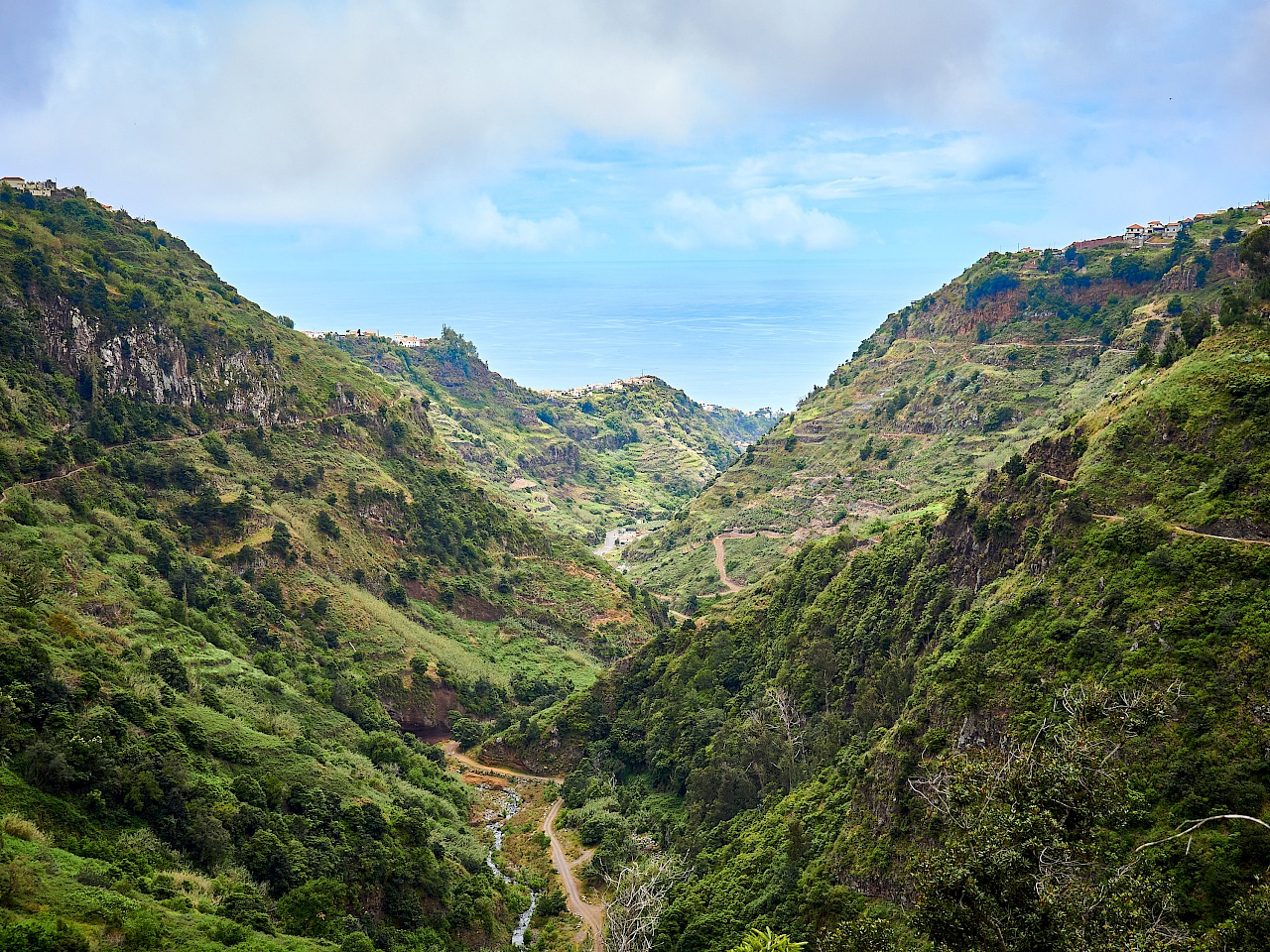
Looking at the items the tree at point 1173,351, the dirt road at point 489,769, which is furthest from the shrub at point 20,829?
the tree at point 1173,351

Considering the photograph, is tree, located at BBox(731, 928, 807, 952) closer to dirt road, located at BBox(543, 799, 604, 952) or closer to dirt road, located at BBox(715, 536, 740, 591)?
dirt road, located at BBox(543, 799, 604, 952)

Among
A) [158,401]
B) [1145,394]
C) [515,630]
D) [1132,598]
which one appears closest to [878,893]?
[1132,598]

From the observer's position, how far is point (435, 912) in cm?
4203

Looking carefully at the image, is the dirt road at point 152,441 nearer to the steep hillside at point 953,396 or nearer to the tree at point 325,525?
the tree at point 325,525

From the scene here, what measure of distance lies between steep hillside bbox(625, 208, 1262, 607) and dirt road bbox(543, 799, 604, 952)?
1659 inches

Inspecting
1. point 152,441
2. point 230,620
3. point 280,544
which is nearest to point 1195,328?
point 230,620

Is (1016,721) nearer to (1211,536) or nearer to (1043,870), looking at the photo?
(1211,536)

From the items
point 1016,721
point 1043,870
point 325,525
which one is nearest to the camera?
point 1043,870

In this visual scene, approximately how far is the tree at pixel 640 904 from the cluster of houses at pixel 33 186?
303ft

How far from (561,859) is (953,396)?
7921 centimetres

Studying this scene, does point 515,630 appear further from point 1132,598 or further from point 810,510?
point 1132,598

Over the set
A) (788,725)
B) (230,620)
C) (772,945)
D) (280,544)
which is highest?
(280,544)

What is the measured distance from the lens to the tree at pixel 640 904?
37969mm

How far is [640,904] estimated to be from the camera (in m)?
38.9
